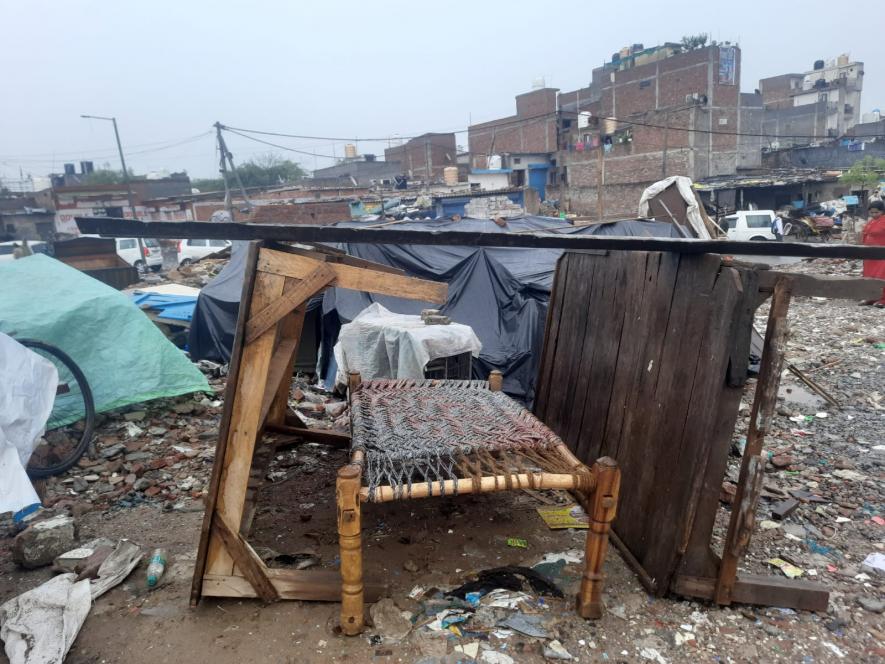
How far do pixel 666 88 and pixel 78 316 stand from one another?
37.1 m

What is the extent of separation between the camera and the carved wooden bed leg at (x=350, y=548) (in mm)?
2318

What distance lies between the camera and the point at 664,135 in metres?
30.1

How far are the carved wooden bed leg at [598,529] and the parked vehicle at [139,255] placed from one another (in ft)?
70.3

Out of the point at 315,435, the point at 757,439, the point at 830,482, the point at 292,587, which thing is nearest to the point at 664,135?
the point at 830,482

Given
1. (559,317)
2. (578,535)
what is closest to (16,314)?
(559,317)

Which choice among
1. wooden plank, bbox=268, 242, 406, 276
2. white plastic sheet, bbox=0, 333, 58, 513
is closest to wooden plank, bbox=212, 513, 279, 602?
wooden plank, bbox=268, 242, 406, 276

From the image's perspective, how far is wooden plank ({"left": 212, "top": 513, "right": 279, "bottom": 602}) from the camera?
2.60 m

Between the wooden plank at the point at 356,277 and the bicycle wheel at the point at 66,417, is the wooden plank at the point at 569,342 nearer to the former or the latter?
the wooden plank at the point at 356,277

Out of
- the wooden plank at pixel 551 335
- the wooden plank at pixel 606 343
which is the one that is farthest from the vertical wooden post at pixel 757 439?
the wooden plank at pixel 551 335

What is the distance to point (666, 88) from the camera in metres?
34.1

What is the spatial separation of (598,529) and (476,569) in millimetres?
829

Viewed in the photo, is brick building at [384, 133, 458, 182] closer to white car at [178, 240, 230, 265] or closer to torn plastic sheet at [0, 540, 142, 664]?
white car at [178, 240, 230, 265]

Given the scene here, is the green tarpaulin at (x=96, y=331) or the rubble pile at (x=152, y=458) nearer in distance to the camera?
the rubble pile at (x=152, y=458)

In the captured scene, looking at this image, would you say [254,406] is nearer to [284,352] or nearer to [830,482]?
[284,352]
